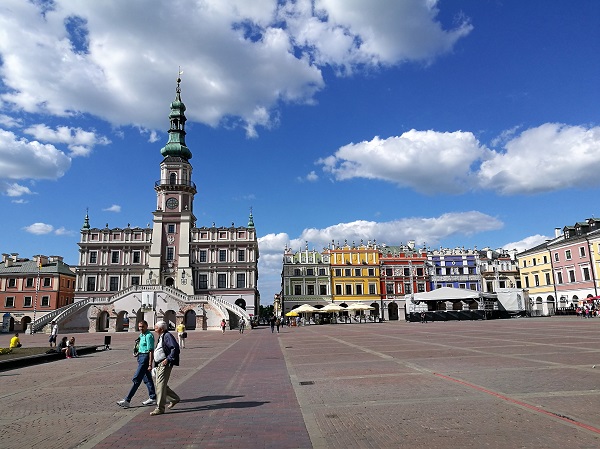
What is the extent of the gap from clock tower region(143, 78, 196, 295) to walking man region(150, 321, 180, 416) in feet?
180

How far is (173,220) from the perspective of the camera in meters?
65.6

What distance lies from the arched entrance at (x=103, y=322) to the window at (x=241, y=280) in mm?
17515

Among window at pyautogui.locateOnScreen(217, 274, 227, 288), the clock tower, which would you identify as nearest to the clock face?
the clock tower

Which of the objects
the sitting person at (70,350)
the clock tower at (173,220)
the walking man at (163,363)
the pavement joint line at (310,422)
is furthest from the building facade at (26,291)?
the pavement joint line at (310,422)

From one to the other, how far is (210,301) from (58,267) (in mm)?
31224

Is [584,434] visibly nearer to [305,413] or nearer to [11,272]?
[305,413]

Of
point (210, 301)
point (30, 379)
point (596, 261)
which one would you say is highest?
point (596, 261)

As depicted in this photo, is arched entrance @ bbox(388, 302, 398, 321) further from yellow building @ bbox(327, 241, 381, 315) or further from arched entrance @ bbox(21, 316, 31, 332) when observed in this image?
arched entrance @ bbox(21, 316, 31, 332)

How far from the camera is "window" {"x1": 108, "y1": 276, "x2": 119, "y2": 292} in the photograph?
64.8 metres

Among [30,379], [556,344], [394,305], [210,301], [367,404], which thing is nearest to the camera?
[367,404]

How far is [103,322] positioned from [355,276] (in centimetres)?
4029

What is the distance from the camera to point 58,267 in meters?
70.3

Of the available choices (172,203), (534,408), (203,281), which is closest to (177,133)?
(172,203)

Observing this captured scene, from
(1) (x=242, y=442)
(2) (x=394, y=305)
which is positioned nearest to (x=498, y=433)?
(1) (x=242, y=442)
